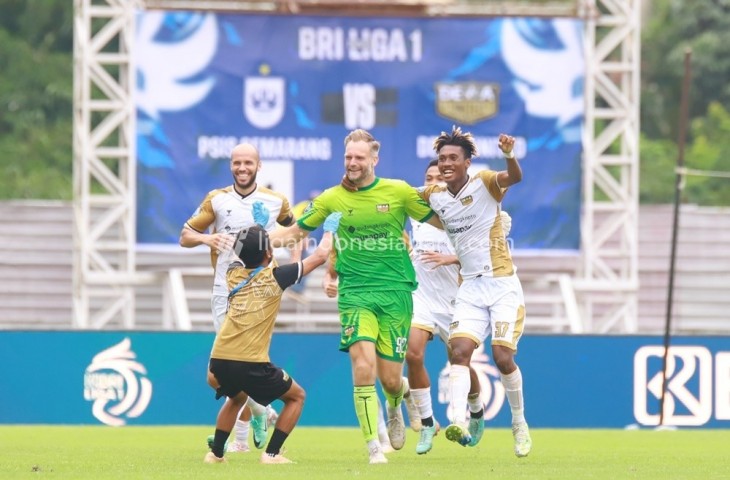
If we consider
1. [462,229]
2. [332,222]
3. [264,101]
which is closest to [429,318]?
[462,229]

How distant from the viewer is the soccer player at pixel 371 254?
45.9 feet

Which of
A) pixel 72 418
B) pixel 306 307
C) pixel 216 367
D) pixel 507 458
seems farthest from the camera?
pixel 306 307

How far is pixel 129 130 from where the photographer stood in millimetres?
26172

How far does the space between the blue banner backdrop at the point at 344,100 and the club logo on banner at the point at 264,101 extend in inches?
0.6

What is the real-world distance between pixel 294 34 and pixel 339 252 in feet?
41.5

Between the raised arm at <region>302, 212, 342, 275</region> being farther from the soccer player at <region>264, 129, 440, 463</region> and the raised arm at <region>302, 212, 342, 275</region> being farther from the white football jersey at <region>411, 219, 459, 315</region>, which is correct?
the white football jersey at <region>411, 219, 459, 315</region>

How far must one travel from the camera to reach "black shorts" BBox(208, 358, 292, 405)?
13625 millimetres

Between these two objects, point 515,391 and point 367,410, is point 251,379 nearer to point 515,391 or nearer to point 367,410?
point 367,410

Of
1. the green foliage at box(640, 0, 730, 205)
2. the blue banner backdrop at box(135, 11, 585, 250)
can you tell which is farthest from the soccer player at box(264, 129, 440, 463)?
the green foliage at box(640, 0, 730, 205)

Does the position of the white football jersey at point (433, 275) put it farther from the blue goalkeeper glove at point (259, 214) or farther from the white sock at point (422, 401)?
the blue goalkeeper glove at point (259, 214)

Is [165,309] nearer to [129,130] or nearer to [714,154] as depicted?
[129,130]

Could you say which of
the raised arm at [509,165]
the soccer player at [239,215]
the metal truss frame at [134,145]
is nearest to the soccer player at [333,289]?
the soccer player at [239,215]

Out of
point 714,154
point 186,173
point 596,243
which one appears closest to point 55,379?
point 186,173

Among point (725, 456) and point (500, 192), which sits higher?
point (500, 192)
